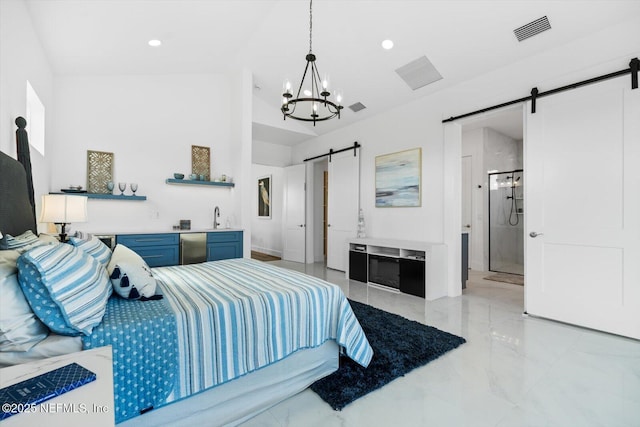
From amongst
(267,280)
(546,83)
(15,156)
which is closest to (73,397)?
(267,280)

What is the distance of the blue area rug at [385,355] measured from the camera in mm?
1941

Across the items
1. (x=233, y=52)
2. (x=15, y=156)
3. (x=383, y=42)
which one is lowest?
(x=15, y=156)

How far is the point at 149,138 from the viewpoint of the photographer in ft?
14.8

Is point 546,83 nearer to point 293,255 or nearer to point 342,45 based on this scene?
point 342,45

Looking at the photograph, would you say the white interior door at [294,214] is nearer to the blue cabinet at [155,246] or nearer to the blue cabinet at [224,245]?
the blue cabinet at [224,245]

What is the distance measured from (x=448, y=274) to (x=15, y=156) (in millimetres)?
4746

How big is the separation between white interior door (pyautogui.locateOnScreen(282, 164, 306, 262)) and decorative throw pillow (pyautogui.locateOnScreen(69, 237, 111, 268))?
4648 millimetres

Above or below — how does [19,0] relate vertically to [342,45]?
below

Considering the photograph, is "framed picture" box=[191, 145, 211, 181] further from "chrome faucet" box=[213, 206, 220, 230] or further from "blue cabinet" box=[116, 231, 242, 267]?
"blue cabinet" box=[116, 231, 242, 267]

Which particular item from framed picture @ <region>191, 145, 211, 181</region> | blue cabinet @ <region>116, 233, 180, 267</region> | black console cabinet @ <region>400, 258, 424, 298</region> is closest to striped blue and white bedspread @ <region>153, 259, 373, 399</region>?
blue cabinet @ <region>116, 233, 180, 267</region>

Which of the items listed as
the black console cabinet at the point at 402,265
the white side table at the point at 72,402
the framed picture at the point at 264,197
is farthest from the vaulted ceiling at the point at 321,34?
the framed picture at the point at 264,197

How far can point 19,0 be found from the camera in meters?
2.38

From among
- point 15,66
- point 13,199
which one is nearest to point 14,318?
point 13,199

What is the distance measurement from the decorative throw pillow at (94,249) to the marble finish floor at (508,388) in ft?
4.69
